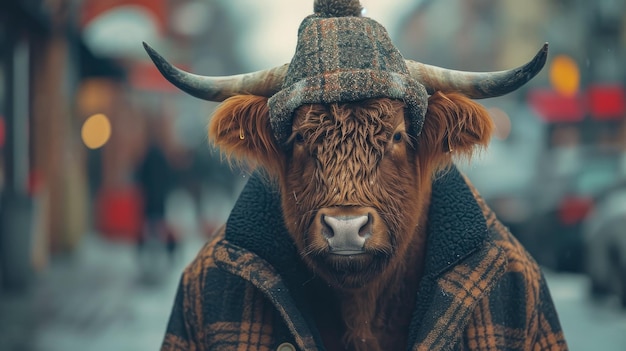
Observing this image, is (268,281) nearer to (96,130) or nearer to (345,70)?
(345,70)

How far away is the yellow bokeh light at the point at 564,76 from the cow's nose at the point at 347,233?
87.6 ft

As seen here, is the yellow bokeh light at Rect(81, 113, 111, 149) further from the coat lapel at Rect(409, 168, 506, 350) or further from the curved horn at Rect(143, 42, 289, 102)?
the coat lapel at Rect(409, 168, 506, 350)

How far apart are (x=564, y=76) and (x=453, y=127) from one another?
26484 millimetres

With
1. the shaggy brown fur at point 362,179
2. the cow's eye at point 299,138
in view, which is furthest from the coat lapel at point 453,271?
the cow's eye at point 299,138

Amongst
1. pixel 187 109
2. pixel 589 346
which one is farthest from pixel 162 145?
pixel 187 109

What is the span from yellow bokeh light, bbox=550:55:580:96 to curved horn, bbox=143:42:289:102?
86.4 ft

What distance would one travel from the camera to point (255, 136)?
12.0ft

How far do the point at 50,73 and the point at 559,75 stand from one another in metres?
17.6

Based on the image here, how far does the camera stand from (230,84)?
3598 millimetres

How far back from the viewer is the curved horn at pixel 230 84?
11.5 ft

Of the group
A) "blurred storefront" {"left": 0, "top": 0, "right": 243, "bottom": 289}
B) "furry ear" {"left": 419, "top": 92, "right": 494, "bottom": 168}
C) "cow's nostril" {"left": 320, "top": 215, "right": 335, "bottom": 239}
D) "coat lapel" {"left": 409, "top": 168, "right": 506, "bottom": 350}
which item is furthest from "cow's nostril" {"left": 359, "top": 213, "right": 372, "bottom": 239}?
"blurred storefront" {"left": 0, "top": 0, "right": 243, "bottom": 289}

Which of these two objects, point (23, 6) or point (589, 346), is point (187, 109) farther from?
point (589, 346)

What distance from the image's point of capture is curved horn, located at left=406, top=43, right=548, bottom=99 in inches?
132

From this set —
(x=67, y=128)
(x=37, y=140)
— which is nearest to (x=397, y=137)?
(x=37, y=140)
